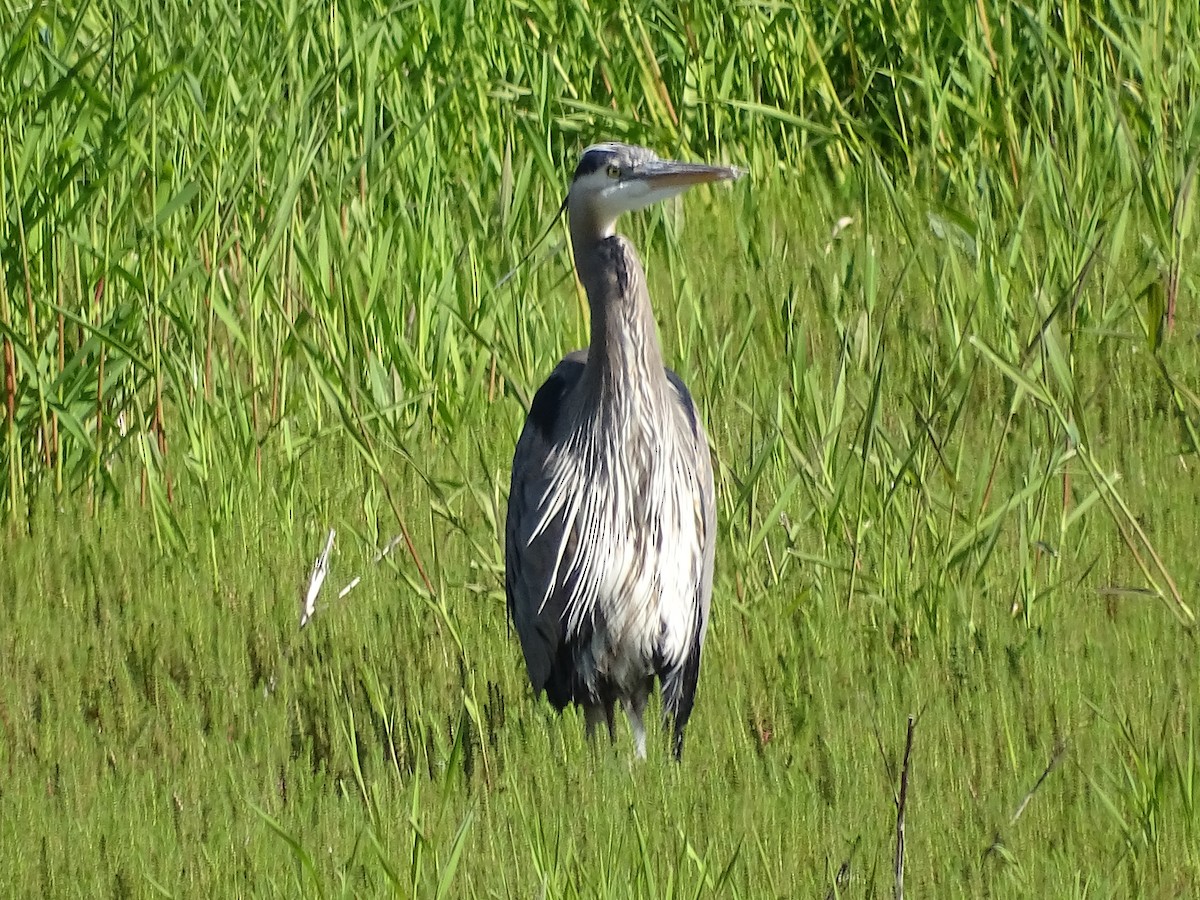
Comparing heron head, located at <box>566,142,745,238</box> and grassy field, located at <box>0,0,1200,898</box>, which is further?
heron head, located at <box>566,142,745,238</box>

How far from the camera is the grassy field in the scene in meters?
2.83

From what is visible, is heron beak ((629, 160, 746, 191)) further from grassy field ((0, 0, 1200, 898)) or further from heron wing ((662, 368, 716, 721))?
heron wing ((662, 368, 716, 721))

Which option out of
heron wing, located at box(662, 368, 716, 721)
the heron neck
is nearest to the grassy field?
heron wing, located at box(662, 368, 716, 721)

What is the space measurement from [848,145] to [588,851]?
140 inches

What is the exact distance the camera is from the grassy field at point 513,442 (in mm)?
2828

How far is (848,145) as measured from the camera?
18.9ft

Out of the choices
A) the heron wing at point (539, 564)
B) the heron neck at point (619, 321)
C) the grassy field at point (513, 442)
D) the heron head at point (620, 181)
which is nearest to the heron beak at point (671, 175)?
the heron head at point (620, 181)

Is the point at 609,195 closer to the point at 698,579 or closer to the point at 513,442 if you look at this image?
the point at 698,579

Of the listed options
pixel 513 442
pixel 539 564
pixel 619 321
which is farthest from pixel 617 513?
pixel 513 442

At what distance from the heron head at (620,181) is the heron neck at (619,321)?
0.08 m

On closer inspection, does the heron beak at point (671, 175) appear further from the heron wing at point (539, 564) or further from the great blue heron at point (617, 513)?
the heron wing at point (539, 564)

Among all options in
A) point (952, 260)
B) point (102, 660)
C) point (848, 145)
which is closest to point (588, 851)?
point (102, 660)

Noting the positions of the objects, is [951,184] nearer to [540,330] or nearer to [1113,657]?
[540,330]

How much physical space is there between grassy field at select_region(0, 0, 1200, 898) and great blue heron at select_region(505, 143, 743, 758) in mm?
139
